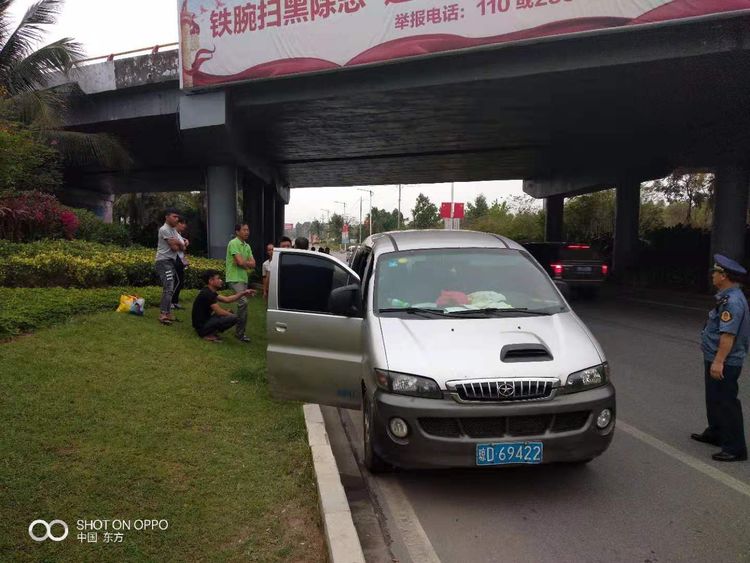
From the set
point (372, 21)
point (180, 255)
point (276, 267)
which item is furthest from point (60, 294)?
point (372, 21)

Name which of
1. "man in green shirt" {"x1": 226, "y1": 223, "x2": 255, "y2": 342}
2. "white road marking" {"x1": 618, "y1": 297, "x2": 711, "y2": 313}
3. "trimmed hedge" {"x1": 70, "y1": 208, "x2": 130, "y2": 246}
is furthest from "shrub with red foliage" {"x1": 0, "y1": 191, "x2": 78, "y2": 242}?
"white road marking" {"x1": 618, "y1": 297, "x2": 711, "y2": 313}

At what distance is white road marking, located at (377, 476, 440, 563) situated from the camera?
11.1 ft

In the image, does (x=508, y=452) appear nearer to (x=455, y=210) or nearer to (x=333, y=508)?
(x=333, y=508)

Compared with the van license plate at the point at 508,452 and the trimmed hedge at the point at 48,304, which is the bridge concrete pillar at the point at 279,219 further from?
the van license plate at the point at 508,452

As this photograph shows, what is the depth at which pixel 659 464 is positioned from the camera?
4648mm

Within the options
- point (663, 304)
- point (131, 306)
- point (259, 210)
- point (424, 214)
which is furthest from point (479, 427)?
point (424, 214)

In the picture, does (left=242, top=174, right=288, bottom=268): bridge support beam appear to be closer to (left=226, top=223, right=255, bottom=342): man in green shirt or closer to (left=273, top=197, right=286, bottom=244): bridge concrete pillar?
(left=273, top=197, right=286, bottom=244): bridge concrete pillar

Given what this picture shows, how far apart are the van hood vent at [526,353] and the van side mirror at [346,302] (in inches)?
54.5

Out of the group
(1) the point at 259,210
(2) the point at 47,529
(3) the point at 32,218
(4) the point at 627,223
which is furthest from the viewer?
(1) the point at 259,210

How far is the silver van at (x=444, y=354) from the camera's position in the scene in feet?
12.2

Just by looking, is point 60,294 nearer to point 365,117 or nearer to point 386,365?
point 386,365

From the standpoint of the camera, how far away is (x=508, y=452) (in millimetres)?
3719

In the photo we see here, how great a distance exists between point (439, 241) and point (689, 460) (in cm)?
271

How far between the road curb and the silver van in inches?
14.1
